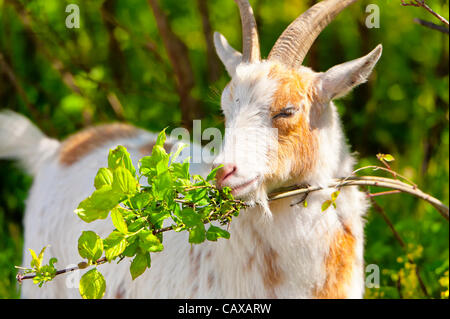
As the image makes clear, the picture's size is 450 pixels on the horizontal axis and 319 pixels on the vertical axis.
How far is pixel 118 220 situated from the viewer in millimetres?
2336

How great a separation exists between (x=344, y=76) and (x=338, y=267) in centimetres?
99

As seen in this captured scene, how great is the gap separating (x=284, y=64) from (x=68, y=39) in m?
4.80

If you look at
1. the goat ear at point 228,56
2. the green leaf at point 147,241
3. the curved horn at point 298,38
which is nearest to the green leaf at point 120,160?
the green leaf at point 147,241

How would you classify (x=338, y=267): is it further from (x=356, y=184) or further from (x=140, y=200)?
(x=140, y=200)

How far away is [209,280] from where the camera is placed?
11.0ft

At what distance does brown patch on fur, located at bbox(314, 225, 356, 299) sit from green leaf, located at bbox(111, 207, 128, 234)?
4.28ft

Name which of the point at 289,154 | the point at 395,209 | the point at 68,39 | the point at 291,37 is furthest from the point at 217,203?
the point at 68,39

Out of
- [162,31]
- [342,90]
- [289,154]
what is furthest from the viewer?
[162,31]

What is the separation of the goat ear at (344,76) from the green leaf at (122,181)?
125 cm

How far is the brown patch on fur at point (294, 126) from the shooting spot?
2971 millimetres

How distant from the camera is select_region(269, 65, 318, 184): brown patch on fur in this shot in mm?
2971

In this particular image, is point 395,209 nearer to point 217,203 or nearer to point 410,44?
point 410,44

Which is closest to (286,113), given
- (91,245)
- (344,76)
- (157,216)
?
(344,76)

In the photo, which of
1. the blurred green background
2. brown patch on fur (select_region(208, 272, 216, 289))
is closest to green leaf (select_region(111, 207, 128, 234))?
brown patch on fur (select_region(208, 272, 216, 289))
